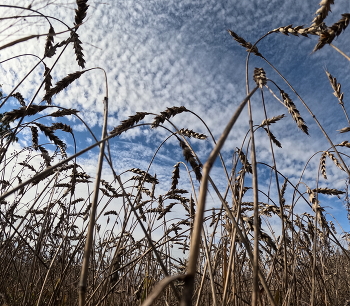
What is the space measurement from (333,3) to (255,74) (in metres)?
0.62

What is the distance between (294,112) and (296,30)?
1.61 feet

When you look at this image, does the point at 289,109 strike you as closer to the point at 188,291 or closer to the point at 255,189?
the point at 255,189

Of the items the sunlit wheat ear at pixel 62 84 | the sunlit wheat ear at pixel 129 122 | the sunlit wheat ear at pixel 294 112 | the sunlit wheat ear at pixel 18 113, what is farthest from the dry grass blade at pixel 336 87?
the sunlit wheat ear at pixel 18 113

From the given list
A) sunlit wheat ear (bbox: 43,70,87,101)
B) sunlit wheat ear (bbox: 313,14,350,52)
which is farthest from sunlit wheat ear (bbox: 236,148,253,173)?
sunlit wheat ear (bbox: 43,70,87,101)

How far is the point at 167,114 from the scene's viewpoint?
6.43ft

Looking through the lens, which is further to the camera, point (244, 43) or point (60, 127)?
point (60, 127)

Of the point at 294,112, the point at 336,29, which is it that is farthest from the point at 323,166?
the point at 336,29

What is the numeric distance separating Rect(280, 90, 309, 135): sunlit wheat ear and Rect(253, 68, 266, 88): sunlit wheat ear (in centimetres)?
27

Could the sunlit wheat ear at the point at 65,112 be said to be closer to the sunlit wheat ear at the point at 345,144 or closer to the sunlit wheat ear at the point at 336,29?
the sunlit wheat ear at the point at 336,29

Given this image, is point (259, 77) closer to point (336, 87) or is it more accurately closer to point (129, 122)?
point (129, 122)

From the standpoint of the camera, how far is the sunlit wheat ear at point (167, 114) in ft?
6.29

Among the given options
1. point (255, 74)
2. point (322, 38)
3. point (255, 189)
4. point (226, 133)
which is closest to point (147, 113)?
point (255, 74)

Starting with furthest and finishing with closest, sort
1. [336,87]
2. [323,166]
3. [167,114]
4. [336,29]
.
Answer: [323,166], [336,87], [167,114], [336,29]

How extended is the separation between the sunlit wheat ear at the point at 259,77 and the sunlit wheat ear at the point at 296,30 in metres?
0.26
